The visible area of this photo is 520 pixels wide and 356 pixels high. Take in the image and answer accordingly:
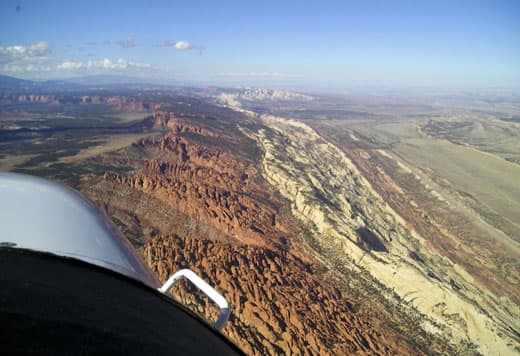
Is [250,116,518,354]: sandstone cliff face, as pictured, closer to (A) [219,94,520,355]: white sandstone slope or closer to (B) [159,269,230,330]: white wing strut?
(A) [219,94,520,355]: white sandstone slope

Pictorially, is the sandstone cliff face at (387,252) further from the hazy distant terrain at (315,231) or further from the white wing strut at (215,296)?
the white wing strut at (215,296)

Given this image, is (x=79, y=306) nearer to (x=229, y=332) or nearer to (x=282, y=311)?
(x=229, y=332)

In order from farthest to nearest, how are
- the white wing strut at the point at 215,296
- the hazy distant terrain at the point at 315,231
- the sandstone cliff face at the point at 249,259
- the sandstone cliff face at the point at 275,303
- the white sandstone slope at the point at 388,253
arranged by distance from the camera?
1. the white sandstone slope at the point at 388,253
2. the hazy distant terrain at the point at 315,231
3. the sandstone cliff face at the point at 249,259
4. the sandstone cliff face at the point at 275,303
5. the white wing strut at the point at 215,296

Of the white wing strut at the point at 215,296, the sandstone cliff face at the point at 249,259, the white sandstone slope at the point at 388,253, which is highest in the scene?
the white wing strut at the point at 215,296

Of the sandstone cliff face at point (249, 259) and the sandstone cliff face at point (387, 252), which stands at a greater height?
the sandstone cliff face at point (249, 259)

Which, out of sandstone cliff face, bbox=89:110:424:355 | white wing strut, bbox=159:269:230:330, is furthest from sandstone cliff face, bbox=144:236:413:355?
white wing strut, bbox=159:269:230:330

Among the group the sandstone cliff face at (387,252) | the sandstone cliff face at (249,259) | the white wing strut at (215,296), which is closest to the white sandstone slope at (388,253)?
the sandstone cliff face at (387,252)

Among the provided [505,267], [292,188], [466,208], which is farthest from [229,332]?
[466,208]

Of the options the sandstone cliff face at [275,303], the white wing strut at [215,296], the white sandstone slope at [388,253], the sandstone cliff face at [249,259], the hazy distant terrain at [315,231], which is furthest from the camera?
the white sandstone slope at [388,253]

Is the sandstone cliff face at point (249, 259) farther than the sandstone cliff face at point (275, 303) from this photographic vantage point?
Yes
